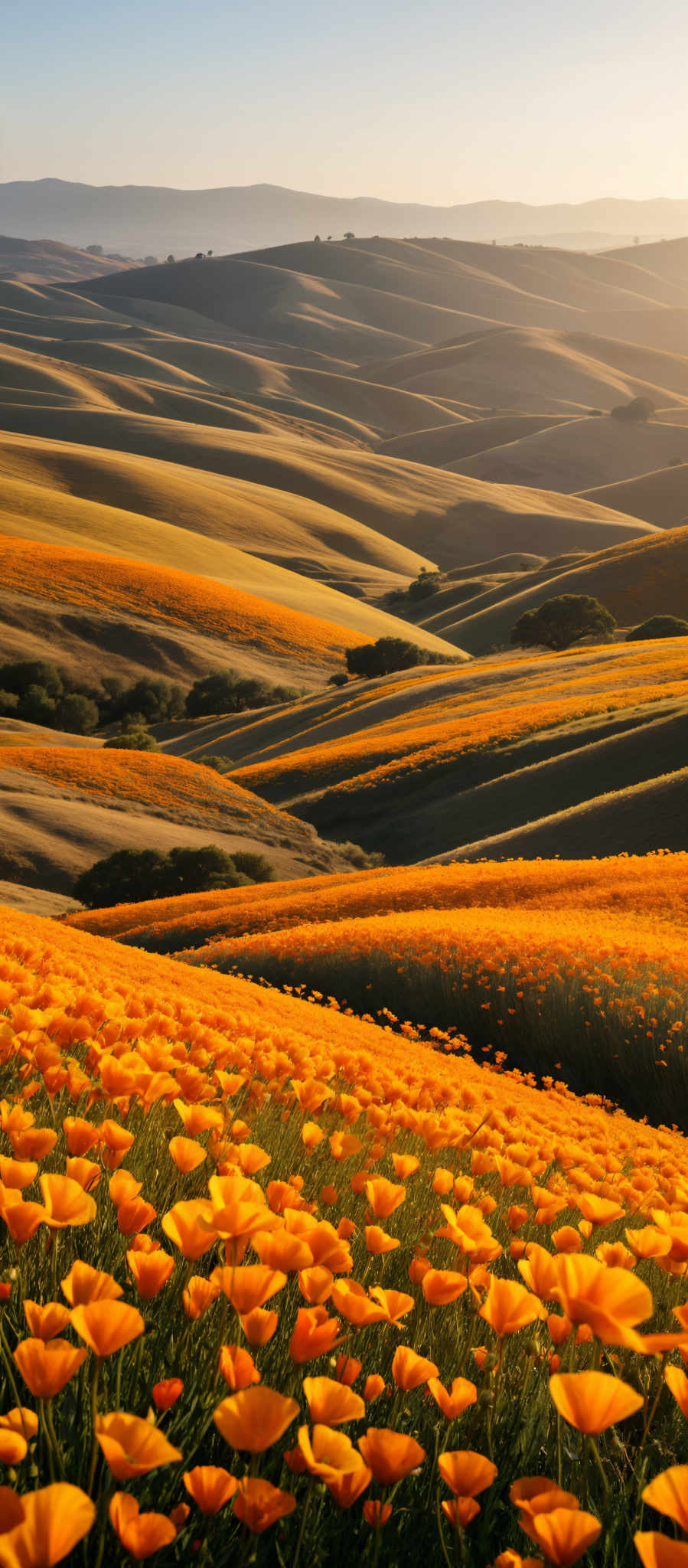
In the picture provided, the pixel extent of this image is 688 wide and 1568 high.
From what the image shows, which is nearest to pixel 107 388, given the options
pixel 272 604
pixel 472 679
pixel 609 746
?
pixel 272 604

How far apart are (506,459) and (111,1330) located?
211 m

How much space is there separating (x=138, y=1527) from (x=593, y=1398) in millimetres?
651

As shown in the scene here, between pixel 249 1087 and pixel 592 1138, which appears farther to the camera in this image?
pixel 592 1138

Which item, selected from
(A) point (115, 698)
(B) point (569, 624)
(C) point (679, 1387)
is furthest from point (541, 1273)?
(B) point (569, 624)

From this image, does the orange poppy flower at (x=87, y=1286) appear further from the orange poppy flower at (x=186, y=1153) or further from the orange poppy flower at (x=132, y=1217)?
the orange poppy flower at (x=186, y=1153)

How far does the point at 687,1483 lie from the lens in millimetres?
1291

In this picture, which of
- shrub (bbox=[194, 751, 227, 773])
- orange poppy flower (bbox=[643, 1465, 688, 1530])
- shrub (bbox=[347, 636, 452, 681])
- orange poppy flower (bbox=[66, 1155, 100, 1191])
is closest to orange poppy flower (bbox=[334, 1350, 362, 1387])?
orange poppy flower (bbox=[66, 1155, 100, 1191])

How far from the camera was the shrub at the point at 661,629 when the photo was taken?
208 ft

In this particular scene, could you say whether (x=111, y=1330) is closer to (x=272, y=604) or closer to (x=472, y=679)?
(x=472, y=679)

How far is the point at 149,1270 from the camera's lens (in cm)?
185

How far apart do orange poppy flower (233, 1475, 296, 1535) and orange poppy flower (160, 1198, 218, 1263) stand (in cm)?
48

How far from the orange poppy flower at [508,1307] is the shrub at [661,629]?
63854 millimetres

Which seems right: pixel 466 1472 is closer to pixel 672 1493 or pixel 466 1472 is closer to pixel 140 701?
pixel 672 1493

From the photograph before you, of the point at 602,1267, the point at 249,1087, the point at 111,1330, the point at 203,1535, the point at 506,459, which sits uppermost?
the point at 506,459
